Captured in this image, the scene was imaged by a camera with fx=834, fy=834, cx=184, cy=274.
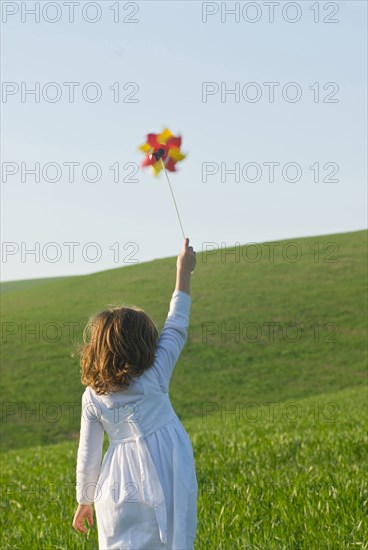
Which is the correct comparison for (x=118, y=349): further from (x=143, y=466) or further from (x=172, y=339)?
(x=143, y=466)

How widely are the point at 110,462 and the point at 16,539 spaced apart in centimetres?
372

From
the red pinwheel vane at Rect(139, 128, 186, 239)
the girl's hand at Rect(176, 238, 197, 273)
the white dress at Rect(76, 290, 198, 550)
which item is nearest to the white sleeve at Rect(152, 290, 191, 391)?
the white dress at Rect(76, 290, 198, 550)

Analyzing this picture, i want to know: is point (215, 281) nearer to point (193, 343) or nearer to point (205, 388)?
point (193, 343)

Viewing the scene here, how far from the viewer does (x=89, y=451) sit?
4277 mm

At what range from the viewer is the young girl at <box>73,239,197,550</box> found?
4074 mm

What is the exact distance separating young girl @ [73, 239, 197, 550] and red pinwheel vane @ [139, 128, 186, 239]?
945 mm

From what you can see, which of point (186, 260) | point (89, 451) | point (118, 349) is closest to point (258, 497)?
point (89, 451)

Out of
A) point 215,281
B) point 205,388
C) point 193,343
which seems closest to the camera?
point 205,388

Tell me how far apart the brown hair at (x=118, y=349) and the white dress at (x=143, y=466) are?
64 millimetres

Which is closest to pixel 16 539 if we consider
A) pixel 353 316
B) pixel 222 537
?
pixel 222 537

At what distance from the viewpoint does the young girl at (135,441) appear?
13.4 ft

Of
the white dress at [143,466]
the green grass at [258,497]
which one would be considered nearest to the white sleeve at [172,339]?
the white dress at [143,466]

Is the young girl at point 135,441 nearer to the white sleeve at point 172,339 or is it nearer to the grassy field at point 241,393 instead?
the white sleeve at point 172,339

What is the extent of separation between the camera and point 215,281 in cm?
5341
